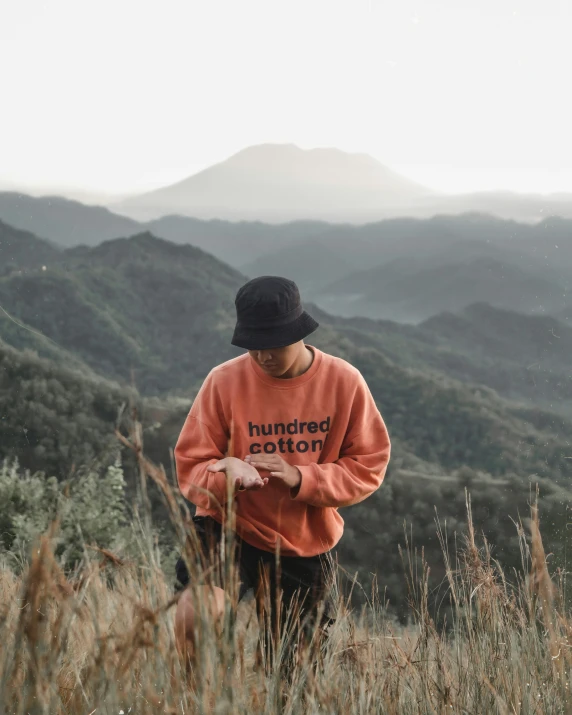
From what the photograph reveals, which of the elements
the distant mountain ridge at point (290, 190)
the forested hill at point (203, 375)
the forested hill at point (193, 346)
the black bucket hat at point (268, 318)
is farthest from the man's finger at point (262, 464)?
the distant mountain ridge at point (290, 190)

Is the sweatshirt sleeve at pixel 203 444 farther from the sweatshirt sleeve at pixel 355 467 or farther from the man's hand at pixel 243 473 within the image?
the sweatshirt sleeve at pixel 355 467

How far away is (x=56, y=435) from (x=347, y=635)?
21465mm

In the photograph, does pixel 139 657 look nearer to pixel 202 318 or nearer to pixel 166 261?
pixel 202 318

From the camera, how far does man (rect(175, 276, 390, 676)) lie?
2.37 meters

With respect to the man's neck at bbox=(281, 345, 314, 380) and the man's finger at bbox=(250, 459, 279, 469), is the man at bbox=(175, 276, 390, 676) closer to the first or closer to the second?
the man's neck at bbox=(281, 345, 314, 380)

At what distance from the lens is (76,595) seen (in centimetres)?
140

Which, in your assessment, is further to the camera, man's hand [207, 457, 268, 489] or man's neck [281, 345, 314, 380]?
man's neck [281, 345, 314, 380]

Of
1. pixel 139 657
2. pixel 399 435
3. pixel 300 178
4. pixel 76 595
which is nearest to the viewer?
pixel 76 595

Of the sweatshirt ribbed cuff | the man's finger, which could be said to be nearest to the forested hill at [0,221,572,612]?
the man's finger

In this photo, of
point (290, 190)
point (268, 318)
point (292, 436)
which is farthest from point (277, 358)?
point (290, 190)

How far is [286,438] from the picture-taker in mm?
2512

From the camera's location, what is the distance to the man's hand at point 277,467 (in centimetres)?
218

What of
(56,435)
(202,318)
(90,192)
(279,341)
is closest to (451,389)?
(202,318)

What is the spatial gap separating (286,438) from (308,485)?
0.73 ft
